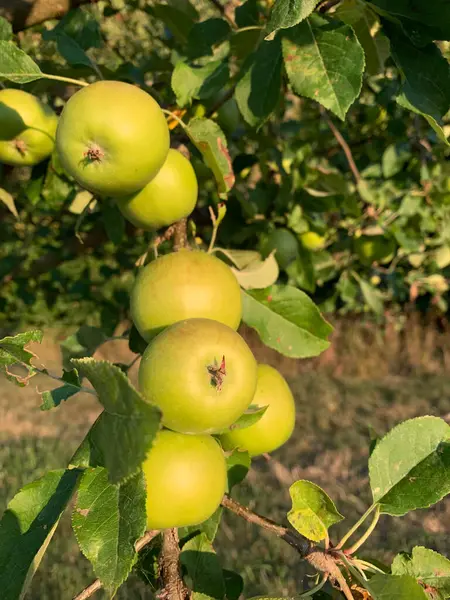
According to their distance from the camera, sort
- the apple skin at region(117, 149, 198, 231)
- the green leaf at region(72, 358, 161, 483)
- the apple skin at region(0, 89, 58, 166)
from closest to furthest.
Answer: the green leaf at region(72, 358, 161, 483) < the apple skin at region(117, 149, 198, 231) < the apple skin at region(0, 89, 58, 166)

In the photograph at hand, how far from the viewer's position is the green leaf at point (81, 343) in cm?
102

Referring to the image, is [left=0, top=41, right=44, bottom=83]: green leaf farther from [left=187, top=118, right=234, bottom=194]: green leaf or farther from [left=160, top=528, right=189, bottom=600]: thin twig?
[left=160, top=528, right=189, bottom=600]: thin twig

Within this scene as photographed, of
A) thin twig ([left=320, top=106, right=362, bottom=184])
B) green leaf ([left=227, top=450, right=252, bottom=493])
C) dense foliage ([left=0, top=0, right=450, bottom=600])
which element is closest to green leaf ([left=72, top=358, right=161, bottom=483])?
dense foliage ([left=0, top=0, right=450, bottom=600])

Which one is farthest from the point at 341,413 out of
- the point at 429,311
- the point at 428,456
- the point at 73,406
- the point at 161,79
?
the point at 428,456

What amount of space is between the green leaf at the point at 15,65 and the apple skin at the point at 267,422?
22.3 inches

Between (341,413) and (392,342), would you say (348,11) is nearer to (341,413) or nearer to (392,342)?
(341,413)

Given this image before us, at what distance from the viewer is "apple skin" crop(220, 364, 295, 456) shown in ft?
2.95

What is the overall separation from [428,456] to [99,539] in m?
0.43

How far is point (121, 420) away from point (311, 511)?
12.0 inches

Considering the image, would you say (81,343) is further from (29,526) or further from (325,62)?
(325,62)

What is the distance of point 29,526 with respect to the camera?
0.68 m

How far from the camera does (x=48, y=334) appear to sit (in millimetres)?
5016

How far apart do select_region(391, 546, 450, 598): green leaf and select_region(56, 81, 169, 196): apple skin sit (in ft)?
2.00

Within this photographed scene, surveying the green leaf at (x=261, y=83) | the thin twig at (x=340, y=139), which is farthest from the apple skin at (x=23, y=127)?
the thin twig at (x=340, y=139)
